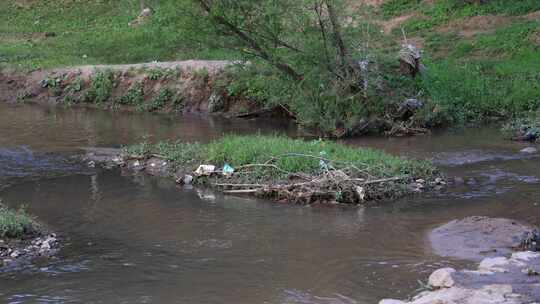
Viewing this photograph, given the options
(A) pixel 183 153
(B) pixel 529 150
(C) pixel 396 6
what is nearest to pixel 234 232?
(A) pixel 183 153

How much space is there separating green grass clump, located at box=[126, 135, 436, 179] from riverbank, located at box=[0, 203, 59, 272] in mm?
3529

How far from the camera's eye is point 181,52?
22.9 m

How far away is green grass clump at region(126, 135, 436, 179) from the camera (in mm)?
12195

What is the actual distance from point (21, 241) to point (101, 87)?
12.2 m

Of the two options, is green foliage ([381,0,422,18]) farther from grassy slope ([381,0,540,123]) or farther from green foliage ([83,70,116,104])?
green foliage ([83,70,116,104])

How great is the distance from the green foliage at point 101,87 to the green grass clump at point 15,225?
11.4 meters

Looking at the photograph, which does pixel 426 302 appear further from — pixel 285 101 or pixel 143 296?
pixel 285 101

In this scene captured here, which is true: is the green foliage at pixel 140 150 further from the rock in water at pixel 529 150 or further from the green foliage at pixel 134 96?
the rock in water at pixel 529 150

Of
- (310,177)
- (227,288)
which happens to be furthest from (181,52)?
(227,288)

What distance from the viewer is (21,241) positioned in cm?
972

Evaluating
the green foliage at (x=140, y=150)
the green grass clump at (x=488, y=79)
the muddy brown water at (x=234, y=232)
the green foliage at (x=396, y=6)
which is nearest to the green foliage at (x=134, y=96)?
the muddy brown water at (x=234, y=232)

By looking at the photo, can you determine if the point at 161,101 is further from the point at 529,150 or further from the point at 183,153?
the point at 529,150

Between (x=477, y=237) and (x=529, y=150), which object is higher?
(x=529, y=150)

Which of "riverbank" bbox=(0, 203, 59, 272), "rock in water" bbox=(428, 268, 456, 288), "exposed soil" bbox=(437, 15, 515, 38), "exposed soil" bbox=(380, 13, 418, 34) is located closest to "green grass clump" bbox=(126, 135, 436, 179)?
"riverbank" bbox=(0, 203, 59, 272)
